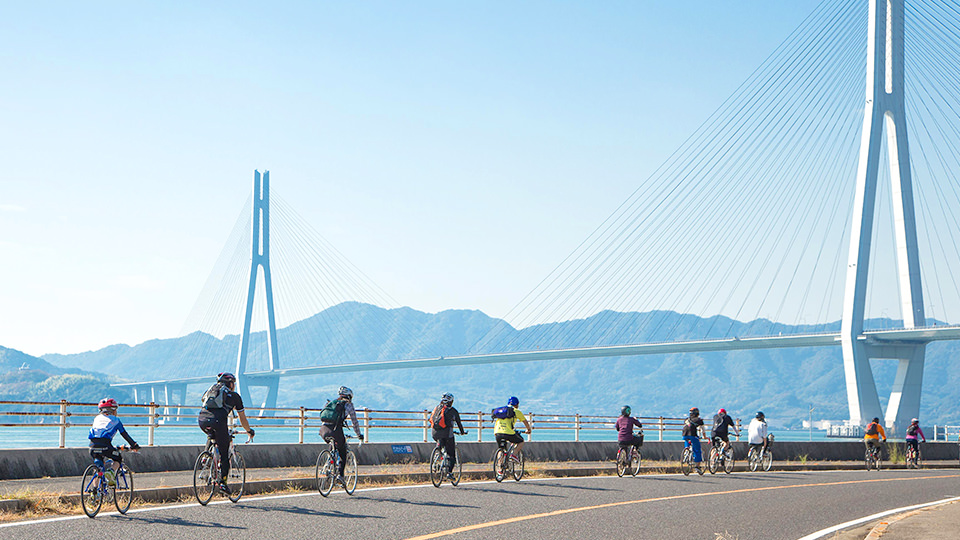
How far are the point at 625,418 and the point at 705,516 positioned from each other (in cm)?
765

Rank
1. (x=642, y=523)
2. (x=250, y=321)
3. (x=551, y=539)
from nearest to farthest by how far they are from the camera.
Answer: (x=551, y=539) < (x=642, y=523) < (x=250, y=321)

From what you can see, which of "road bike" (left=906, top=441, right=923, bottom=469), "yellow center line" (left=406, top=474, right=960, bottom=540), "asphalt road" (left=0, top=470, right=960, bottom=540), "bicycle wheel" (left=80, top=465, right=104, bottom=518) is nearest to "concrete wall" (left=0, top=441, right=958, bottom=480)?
"road bike" (left=906, top=441, right=923, bottom=469)

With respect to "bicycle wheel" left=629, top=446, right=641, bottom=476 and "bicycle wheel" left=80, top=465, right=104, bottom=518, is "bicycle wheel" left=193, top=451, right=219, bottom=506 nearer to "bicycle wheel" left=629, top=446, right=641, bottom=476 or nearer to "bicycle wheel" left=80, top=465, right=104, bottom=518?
"bicycle wheel" left=80, top=465, right=104, bottom=518

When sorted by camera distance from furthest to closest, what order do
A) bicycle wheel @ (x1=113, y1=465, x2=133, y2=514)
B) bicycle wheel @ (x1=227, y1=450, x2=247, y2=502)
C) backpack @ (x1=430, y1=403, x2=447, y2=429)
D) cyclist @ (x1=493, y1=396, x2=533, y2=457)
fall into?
cyclist @ (x1=493, y1=396, x2=533, y2=457) → backpack @ (x1=430, y1=403, x2=447, y2=429) → bicycle wheel @ (x1=227, y1=450, x2=247, y2=502) → bicycle wheel @ (x1=113, y1=465, x2=133, y2=514)

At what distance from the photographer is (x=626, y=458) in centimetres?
→ 1975

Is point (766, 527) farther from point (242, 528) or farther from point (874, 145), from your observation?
point (874, 145)

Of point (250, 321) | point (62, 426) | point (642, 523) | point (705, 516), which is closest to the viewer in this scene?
point (642, 523)

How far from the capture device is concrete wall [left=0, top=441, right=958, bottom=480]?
14945 millimetres

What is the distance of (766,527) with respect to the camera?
444 inches

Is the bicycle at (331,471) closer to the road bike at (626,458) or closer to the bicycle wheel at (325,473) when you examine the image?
the bicycle wheel at (325,473)

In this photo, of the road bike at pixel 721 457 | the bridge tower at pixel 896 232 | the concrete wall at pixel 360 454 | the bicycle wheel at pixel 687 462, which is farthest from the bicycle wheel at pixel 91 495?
the bridge tower at pixel 896 232

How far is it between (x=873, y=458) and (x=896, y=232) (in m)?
29.9

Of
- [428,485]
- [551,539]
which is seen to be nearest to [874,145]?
[428,485]

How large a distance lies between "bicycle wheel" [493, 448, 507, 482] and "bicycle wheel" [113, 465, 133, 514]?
7.28 meters
